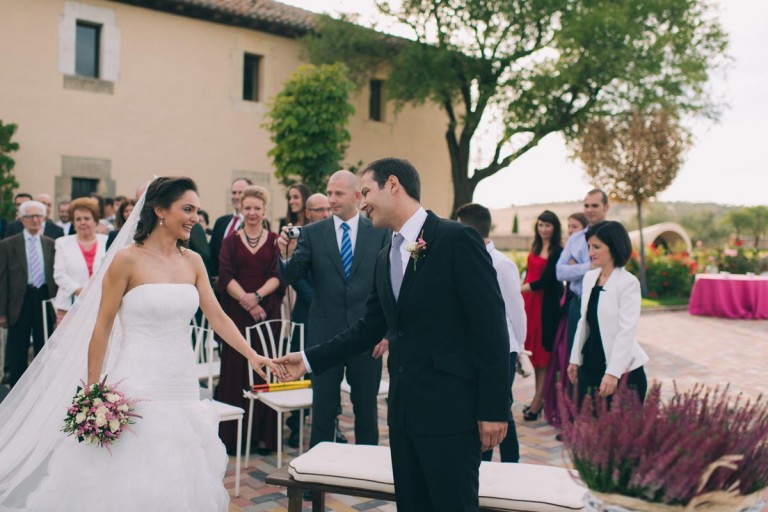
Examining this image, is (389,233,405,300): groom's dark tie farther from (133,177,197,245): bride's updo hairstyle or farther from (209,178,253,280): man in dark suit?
(209,178,253,280): man in dark suit

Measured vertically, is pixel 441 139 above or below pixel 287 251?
above

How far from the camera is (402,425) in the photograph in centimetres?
296

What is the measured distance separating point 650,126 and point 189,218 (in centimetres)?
1899

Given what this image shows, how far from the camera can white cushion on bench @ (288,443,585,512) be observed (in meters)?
3.17

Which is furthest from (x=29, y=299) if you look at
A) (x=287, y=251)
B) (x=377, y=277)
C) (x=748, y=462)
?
(x=748, y=462)

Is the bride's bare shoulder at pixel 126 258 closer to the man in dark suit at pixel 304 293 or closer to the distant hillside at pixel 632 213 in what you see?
the man in dark suit at pixel 304 293

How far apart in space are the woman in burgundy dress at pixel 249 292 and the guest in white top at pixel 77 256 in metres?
1.93

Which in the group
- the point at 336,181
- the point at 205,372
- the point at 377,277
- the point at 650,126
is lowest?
the point at 205,372

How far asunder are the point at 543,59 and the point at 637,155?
174 inches

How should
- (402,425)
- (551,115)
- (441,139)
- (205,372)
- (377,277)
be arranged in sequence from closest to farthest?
(402,425), (377,277), (205,372), (551,115), (441,139)

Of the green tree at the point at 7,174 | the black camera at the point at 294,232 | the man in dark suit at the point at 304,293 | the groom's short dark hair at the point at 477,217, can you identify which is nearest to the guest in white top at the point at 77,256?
the man in dark suit at the point at 304,293

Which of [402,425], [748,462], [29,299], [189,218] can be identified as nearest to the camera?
[748,462]

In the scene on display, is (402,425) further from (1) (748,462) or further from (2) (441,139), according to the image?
(2) (441,139)

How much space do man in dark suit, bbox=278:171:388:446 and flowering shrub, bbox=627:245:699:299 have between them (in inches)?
699
